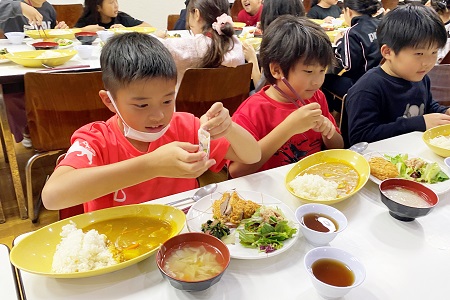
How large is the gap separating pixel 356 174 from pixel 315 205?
361 millimetres

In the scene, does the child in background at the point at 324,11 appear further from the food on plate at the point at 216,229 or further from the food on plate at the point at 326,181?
the food on plate at the point at 216,229

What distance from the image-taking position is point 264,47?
1.73 metres

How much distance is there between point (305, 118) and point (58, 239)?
0.93 meters

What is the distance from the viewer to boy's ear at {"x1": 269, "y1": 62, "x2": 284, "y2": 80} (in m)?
1.65

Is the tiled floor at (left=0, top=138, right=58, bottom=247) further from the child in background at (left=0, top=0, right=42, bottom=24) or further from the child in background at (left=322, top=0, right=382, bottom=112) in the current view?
the child in background at (left=322, top=0, right=382, bottom=112)

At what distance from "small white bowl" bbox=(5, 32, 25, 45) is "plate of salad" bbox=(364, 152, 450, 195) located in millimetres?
2763

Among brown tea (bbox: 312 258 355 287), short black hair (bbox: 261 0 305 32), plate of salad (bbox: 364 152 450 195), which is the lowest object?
plate of salad (bbox: 364 152 450 195)

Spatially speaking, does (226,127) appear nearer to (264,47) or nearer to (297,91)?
(297,91)

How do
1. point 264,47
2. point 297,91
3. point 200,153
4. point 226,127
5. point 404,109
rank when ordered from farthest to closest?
point 404,109 < point 264,47 < point 297,91 < point 226,127 < point 200,153

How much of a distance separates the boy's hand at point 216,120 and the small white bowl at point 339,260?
1.67 feet

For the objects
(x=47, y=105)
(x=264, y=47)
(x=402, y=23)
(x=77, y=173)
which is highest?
(x=402, y=23)

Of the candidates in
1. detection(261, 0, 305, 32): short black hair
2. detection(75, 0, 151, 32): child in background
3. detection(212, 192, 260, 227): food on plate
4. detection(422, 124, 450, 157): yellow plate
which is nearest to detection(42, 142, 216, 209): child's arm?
detection(212, 192, 260, 227): food on plate

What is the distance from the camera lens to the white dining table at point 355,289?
0.84 m

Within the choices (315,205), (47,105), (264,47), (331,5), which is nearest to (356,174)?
(315,205)
